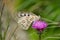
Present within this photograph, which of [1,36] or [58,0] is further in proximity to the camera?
[58,0]

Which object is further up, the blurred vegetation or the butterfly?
the blurred vegetation

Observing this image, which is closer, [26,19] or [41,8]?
[26,19]

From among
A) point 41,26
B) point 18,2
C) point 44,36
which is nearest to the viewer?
point 41,26

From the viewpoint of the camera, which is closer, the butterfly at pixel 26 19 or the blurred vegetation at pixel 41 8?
the blurred vegetation at pixel 41 8

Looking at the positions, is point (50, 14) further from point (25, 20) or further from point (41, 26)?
point (41, 26)

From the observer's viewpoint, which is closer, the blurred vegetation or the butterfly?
the blurred vegetation

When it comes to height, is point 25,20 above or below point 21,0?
below

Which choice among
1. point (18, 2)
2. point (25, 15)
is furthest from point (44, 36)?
point (18, 2)

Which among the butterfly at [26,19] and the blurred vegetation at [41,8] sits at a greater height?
Result: the blurred vegetation at [41,8]

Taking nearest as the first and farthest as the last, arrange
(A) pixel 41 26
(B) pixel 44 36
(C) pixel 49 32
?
(A) pixel 41 26, (B) pixel 44 36, (C) pixel 49 32
